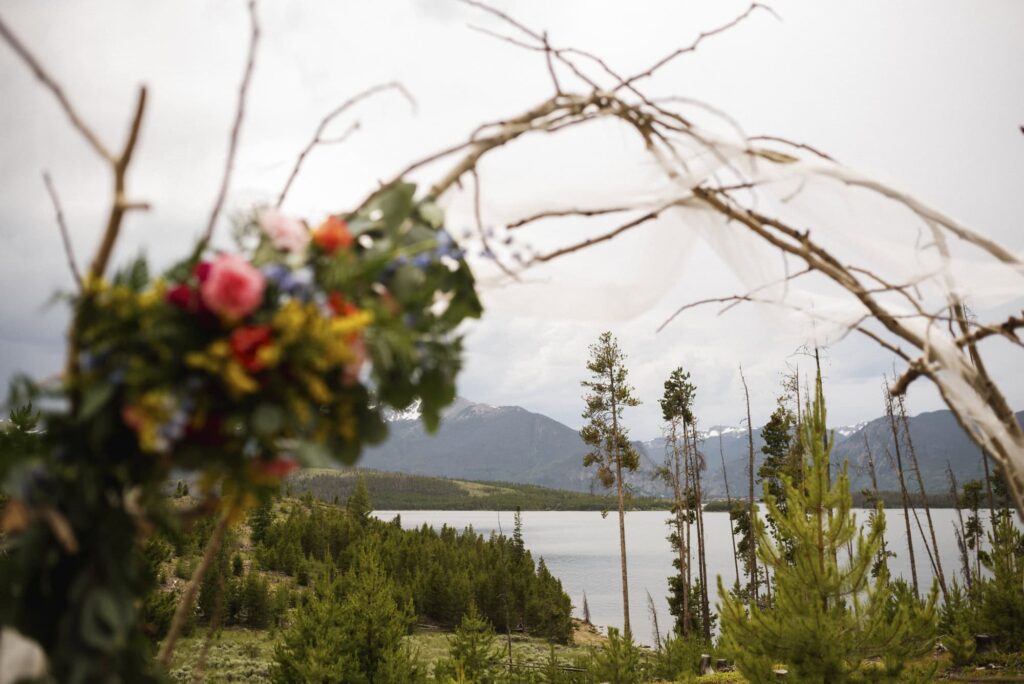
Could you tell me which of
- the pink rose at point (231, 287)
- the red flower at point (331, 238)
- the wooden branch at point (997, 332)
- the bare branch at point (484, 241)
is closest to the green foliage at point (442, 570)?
the bare branch at point (484, 241)

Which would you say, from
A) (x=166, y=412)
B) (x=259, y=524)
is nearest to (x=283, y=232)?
(x=166, y=412)

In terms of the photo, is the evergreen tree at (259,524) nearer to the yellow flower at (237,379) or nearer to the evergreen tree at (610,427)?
the evergreen tree at (610,427)

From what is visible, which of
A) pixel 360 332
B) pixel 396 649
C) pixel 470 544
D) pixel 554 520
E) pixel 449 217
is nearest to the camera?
pixel 360 332

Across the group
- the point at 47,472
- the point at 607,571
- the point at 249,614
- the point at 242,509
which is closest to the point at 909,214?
the point at 242,509

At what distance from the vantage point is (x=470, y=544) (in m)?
44.0

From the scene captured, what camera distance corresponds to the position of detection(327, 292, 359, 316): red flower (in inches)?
37.1

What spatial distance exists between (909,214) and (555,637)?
1331 inches

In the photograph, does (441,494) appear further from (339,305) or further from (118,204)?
(118,204)

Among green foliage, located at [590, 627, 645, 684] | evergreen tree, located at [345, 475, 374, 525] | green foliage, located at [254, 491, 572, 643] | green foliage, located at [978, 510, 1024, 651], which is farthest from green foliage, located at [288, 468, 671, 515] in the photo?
green foliage, located at [590, 627, 645, 684]

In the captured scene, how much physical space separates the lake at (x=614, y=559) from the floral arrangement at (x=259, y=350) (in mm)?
21206

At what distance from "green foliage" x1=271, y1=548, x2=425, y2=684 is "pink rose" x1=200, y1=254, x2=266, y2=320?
11.4 metres

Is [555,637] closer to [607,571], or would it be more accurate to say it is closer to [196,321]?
[196,321]

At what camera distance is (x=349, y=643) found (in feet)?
38.2

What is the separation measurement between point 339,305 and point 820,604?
7487mm
